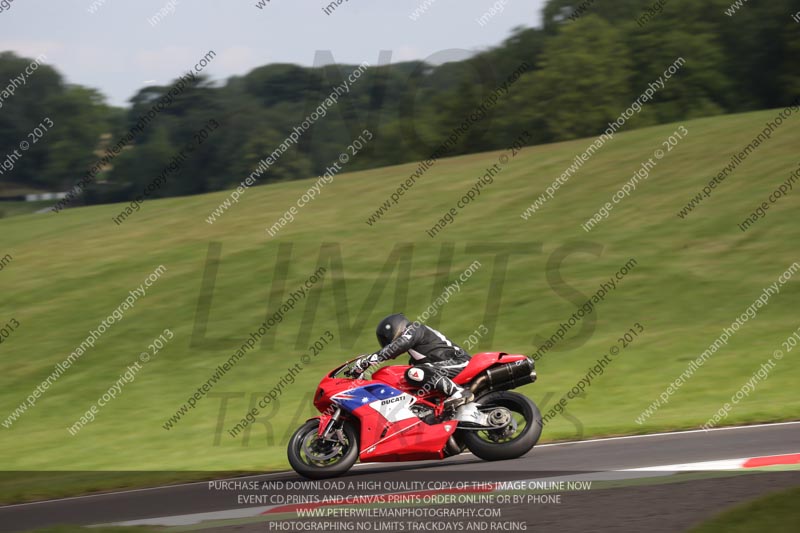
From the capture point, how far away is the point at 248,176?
5875cm

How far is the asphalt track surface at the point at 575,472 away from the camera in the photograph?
24.8 ft

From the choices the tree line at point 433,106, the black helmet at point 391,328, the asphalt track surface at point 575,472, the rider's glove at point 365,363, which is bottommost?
the tree line at point 433,106

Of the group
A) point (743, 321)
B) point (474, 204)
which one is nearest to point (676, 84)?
point (474, 204)

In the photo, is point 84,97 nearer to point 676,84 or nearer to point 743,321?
point 676,84

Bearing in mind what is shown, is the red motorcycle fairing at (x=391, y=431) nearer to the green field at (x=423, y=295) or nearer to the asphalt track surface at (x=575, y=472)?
the asphalt track surface at (x=575, y=472)

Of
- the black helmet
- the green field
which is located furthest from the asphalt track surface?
the green field

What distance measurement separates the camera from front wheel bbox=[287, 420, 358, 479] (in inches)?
393

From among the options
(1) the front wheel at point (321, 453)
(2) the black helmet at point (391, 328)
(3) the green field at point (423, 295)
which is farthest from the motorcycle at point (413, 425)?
(3) the green field at point (423, 295)

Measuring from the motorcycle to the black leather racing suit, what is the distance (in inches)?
7.1

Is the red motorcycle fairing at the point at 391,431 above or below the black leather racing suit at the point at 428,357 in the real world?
below

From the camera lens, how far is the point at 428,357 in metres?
10.4

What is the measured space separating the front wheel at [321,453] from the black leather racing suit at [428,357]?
2.95 ft

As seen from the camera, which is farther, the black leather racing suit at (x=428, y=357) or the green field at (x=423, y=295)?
the green field at (x=423, y=295)

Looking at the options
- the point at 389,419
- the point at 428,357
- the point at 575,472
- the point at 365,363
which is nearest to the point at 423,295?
the point at 428,357
